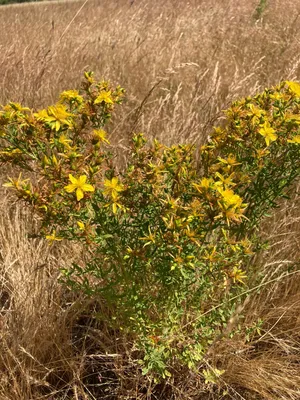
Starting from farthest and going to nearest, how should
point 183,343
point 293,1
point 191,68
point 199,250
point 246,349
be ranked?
point 293,1 < point 191,68 < point 246,349 < point 183,343 < point 199,250

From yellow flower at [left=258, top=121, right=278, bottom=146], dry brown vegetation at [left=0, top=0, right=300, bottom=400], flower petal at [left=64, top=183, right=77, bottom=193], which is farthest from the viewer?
dry brown vegetation at [left=0, top=0, right=300, bottom=400]

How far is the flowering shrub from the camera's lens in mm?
1021

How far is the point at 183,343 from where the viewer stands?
4.50ft

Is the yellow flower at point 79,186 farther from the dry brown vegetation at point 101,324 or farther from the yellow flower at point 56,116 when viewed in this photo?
the dry brown vegetation at point 101,324

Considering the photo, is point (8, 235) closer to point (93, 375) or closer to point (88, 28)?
point (93, 375)

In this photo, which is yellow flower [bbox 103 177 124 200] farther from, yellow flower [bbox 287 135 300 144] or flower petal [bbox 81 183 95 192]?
yellow flower [bbox 287 135 300 144]

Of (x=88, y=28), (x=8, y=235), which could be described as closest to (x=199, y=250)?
(x=8, y=235)

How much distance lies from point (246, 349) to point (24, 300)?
0.84m

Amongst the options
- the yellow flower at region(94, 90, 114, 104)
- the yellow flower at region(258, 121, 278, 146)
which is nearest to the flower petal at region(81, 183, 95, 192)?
the yellow flower at region(94, 90, 114, 104)

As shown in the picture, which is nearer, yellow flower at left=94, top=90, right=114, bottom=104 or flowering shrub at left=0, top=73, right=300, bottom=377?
flowering shrub at left=0, top=73, right=300, bottom=377

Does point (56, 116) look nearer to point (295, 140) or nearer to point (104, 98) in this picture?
point (104, 98)

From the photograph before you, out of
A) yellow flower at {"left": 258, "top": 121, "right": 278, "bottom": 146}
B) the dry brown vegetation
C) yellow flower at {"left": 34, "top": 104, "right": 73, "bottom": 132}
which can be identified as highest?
yellow flower at {"left": 34, "top": 104, "right": 73, "bottom": 132}

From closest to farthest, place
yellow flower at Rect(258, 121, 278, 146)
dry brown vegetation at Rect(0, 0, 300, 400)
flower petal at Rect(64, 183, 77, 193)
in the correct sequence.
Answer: flower petal at Rect(64, 183, 77, 193)
yellow flower at Rect(258, 121, 278, 146)
dry brown vegetation at Rect(0, 0, 300, 400)

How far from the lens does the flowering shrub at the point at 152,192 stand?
1.02 metres
